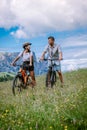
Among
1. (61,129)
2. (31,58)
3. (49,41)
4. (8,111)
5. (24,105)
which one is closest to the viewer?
(61,129)

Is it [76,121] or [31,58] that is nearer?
[76,121]

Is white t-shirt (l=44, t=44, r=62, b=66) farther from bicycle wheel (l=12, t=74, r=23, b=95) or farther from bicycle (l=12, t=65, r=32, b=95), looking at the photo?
bicycle wheel (l=12, t=74, r=23, b=95)

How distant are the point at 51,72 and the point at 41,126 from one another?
9.58 metres

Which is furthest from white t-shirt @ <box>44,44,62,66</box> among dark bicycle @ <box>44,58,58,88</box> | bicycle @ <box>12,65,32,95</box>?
bicycle @ <box>12,65,32,95</box>

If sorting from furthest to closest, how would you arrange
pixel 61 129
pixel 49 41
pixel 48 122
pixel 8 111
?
pixel 49 41, pixel 8 111, pixel 48 122, pixel 61 129

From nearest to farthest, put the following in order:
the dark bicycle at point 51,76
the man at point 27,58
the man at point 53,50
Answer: the man at point 53,50, the dark bicycle at point 51,76, the man at point 27,58

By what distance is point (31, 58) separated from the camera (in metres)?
17.3

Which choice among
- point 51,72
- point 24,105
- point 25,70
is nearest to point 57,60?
point 51,72

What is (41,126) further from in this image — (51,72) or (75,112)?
(51,72)

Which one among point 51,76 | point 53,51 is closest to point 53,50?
point 53,51

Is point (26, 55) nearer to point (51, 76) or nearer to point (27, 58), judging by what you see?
point (27, 58)

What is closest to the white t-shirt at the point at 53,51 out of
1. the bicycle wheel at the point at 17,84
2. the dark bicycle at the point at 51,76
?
the dark bicycle at the point at 51,76

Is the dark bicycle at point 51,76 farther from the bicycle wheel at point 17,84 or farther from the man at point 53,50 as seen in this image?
the bicycle wheel at point 17,84

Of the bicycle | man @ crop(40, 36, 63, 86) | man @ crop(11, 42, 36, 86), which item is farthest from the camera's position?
the bicycle
